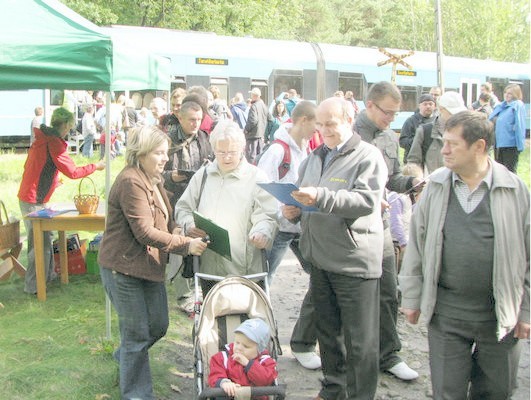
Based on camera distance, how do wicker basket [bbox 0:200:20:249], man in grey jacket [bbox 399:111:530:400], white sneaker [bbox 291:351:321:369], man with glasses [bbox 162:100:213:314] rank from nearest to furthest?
man in grey jacket [bbox 399:111:530:400] → white sneaker [bbox 291:351:321:369] → man with glasses [bbox 162:100:213:314] → wicker basket [bbox 0:200:20:249]

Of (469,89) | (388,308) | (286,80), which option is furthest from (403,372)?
(469,89)

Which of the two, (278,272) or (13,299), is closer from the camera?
(13,299)

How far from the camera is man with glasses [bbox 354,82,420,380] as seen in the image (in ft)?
15.0

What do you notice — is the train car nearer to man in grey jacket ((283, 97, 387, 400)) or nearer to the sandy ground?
the sandy ground

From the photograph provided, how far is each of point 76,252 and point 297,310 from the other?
9.13 feet

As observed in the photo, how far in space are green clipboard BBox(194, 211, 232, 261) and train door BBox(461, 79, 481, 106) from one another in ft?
84.8

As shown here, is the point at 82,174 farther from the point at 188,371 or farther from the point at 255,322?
the point at 255,322

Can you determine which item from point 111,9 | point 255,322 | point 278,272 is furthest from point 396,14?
point 255,322

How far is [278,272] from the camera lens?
7898 millimetres

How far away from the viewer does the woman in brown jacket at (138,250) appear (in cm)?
392

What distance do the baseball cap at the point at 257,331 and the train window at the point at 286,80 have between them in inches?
753

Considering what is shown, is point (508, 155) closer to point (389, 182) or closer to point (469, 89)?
point (389, 182)

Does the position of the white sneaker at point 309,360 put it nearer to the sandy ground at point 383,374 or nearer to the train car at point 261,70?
the sandy ground at point 383,374

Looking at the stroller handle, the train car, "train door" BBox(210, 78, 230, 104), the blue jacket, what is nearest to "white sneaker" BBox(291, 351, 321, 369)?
the stroller handle
